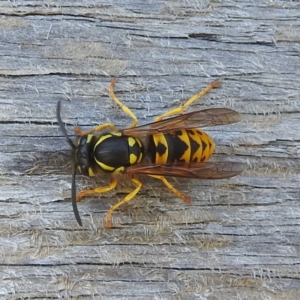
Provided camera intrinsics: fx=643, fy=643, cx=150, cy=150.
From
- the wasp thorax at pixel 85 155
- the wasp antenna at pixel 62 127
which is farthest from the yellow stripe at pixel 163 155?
the wasp antenna at pixel 62 127

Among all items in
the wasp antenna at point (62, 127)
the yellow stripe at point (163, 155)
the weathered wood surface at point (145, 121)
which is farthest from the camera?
the yellow stripe at point (163, 155)

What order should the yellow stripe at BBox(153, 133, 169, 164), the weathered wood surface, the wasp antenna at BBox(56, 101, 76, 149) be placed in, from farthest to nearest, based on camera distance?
the yellow stripe at BBox(153, 133, 169, 164), the weathered wood surface, the wasp antenna at BBox(56, 101, 76, 149)

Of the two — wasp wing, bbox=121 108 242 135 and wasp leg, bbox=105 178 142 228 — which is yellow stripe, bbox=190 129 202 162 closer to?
wasp wing, bbox=121 108 242 135

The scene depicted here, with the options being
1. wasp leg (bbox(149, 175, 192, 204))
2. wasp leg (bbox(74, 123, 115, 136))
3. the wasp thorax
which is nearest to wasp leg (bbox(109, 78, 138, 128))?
wasp leg (bbox(74, 123, 115, 136))

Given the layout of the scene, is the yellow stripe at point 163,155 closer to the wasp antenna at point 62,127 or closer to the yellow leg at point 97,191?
the yellow leg at point 97,191

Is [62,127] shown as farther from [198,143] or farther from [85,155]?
[198,143]

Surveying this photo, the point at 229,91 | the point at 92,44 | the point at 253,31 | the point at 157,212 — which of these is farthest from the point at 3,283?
the point at 253,31
